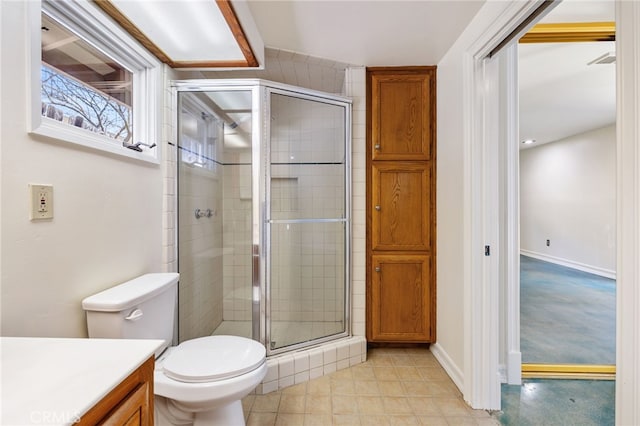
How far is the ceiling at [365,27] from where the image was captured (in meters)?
1.51

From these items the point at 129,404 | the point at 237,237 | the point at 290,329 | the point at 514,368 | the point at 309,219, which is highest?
the point at 309,219

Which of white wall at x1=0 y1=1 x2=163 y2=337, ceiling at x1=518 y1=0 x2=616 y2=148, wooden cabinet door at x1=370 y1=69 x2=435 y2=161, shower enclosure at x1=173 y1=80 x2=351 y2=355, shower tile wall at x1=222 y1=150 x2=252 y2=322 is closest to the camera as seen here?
white wall at x1=0 y1=1 x2=163 y2=337

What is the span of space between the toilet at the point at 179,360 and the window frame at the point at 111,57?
2.15ft

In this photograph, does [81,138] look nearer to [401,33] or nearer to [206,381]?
[206,381]

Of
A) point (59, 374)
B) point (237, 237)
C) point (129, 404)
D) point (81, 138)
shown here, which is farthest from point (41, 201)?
point (237, 237)

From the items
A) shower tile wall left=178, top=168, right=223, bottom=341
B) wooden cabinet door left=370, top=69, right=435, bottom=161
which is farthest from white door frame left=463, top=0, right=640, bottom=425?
shower tile wall left=178, top=168, right=223, bottom=341

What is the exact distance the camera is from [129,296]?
115cm

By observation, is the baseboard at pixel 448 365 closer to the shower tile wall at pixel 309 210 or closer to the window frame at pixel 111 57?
the shower tile wall at pixel 309 210

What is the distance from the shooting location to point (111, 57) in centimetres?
144

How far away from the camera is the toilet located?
3.63ft

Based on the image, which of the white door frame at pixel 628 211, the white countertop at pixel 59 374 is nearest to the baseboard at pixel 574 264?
the white door frame at pixel 628 211

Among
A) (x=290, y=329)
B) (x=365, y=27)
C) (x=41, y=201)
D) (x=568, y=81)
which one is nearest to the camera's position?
(x=41, y=201)

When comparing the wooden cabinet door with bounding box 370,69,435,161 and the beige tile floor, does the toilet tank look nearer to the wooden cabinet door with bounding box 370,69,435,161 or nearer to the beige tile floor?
the beige tile floor

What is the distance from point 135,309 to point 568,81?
13.3 ft
